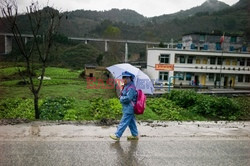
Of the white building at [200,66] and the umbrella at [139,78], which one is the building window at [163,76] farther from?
the umbrella at [139,78]

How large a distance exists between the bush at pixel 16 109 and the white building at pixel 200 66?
2364cm

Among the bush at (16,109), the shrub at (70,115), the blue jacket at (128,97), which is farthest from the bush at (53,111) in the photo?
the blue jacket at (128,97)

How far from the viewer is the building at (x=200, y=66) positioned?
35.5 meters

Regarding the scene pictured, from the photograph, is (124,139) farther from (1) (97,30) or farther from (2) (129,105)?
(1) (97,30)

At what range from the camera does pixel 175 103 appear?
1510cm

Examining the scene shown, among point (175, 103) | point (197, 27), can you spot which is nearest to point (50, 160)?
point (175, 103)

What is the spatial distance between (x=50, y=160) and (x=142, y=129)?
3371 mm

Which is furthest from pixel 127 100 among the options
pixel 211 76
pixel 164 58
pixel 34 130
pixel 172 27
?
pixel 172 27

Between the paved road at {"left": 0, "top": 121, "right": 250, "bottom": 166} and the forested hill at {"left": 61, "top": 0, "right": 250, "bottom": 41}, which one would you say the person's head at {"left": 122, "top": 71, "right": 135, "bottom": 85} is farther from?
the forested hill at {"left": 61, "top": 0, "right": 250, "bottom": 41}

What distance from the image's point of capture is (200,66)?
37.5 metres

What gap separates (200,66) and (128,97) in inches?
1366

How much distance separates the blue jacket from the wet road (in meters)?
0.88

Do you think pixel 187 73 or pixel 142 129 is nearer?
pixel 142 129

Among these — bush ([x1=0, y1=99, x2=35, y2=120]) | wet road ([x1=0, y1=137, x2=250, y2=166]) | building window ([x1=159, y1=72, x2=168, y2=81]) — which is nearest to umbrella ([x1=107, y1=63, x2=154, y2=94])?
→ wet road ([x1=0, y1=137, x2=250, y2=166])
